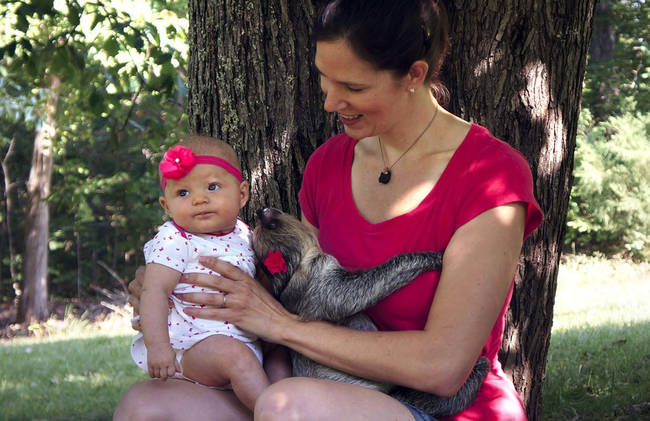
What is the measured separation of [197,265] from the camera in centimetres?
237

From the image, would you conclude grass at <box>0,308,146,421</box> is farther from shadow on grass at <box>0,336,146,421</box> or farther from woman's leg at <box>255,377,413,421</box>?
woman's leg at <box>255,377,413,421</box>

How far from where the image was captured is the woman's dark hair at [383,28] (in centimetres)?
213

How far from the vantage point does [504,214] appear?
203cm

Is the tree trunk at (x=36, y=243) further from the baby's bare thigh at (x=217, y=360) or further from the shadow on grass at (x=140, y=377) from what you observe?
the baby's bare thigh at (x=217, y=360)

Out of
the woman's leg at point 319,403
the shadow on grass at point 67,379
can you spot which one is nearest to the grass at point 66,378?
the shadow on grass at point 67,379

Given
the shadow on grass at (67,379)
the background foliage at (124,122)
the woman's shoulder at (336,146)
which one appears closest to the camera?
the woman's shoulder at (336,146)

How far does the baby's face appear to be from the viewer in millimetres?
2350

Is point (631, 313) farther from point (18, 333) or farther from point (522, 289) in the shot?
point (18, 333)

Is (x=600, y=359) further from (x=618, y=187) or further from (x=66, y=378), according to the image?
(x=618, y=187)

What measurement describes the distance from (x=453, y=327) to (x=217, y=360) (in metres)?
0.78

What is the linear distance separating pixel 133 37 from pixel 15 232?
19.0 meters

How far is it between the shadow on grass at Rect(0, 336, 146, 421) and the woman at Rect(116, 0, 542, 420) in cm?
366

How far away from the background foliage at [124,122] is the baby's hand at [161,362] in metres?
2.65

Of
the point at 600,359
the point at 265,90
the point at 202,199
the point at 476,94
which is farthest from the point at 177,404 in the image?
the point at 600,359
